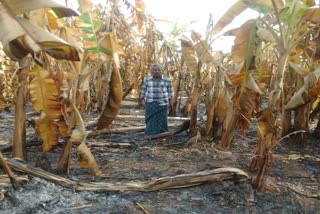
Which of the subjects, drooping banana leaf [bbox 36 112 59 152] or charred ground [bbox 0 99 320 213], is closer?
charred ground [bbox 0 99 320 213]

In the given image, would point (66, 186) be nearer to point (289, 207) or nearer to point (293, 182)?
point (289, 207)

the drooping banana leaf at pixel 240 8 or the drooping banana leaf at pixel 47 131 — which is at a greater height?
the drooping banana leaf at pixel 240 8

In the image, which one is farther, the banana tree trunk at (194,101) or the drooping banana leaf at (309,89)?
the banana tree trunk at (194,101)

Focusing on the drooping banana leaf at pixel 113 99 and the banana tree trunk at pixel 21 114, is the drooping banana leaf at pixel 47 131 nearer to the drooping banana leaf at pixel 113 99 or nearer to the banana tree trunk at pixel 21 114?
the banana tree trunk at pixel 21 114

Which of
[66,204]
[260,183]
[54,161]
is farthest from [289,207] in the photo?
[54,161]

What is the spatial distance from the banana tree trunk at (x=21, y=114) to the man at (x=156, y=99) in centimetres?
257

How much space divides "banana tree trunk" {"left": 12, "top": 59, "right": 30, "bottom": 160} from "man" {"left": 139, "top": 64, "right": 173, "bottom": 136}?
8.45 feet

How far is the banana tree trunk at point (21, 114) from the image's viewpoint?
3324 millimetres

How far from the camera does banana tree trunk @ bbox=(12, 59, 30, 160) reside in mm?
3324

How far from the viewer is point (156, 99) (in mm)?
5750

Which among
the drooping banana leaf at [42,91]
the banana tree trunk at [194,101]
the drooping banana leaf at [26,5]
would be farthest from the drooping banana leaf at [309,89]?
the drooping banana leaf at [26,5]

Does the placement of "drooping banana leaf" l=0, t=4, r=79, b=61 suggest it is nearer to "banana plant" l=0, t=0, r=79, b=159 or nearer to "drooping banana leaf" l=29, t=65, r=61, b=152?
"banana plant" l=0, t=0, r=79, b=159

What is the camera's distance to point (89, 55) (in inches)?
A: 129

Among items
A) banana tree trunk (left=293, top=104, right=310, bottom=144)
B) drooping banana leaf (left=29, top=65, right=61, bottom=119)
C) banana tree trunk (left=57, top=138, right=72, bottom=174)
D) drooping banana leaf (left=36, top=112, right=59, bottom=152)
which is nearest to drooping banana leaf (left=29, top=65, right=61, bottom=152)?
drooping banana leaf (left=29, top=65, right=61, bottom=119)
